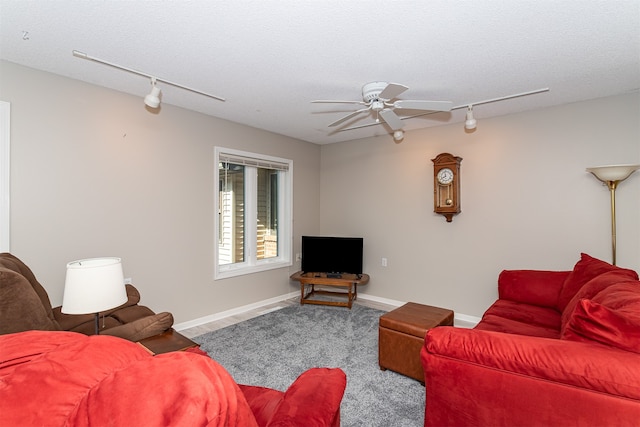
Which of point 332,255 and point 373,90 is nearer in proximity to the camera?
point 373,90

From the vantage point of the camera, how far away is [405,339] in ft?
8.22

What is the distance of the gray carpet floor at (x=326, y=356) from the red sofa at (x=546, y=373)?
639mm

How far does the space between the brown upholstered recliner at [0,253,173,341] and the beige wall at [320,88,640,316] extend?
129 inches

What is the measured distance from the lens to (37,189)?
100 inches

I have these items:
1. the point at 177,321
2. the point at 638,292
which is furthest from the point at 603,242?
the point at 177,321

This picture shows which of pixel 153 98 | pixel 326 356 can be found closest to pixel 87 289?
pixel 153 98

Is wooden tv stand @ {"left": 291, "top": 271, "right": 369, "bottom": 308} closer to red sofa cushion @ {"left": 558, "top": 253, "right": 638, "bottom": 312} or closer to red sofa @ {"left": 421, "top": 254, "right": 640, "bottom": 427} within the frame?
Answer: red sofa cushion @ {"left": 558, "top": 253, "right": 638, "bottom": 312}

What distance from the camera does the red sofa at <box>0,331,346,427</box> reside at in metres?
0.53

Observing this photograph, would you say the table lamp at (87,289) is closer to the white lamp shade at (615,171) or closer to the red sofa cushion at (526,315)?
the red sofa cushion at (526,315)

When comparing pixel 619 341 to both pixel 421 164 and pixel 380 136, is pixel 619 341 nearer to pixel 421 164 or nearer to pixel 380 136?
pixel 421 164

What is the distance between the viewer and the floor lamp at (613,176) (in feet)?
8.89

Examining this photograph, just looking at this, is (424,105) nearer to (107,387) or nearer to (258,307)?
(107,387)

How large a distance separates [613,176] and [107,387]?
12.6ft

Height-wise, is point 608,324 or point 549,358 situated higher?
point 608,324
